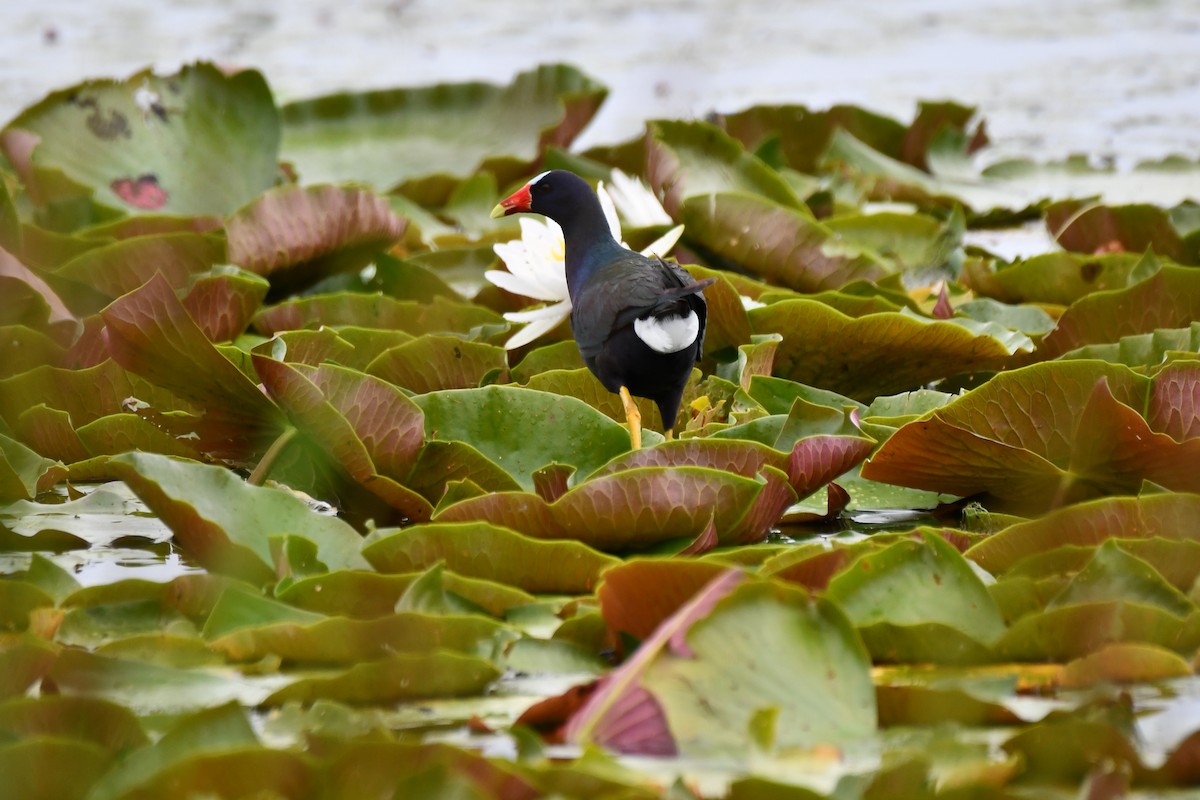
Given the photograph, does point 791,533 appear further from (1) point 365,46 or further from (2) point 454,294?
(1) point 365,46

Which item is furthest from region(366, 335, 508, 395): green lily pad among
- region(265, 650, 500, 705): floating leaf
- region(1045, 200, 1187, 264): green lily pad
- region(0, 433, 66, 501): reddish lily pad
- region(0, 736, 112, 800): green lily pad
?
region(1045, 200, 1187, 264): green lily pad

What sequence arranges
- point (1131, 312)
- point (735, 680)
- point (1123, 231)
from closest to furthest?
1. point (735, 680)
2. point (1131, 312)
3. point (1123, 231)

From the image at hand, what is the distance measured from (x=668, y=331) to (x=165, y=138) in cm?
201

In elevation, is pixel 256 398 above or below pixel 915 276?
Result: above

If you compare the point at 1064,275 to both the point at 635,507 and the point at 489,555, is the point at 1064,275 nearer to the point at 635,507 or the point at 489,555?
the point at 635,507

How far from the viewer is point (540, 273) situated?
118 inches

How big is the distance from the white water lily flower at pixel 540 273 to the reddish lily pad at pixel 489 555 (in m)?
0.94

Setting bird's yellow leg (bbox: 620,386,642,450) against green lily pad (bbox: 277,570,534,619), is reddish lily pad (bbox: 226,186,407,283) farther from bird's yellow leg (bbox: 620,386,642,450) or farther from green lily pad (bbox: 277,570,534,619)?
green lily pad (bbox: 277,570,534,619)

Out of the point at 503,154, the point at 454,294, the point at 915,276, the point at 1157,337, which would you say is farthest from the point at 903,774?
the point at 503,154

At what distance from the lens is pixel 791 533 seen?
2262mm

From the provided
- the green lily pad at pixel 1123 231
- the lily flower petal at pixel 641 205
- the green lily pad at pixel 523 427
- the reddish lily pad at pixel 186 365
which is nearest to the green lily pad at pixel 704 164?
the lily flower petal at pixel 641 205

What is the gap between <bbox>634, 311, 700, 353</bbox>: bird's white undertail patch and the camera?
2.44 meters

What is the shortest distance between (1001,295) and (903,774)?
2.27 meters

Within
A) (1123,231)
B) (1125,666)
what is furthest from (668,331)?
(1123,231)
